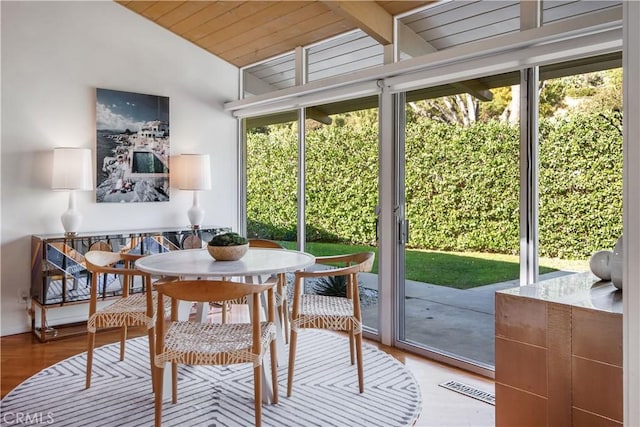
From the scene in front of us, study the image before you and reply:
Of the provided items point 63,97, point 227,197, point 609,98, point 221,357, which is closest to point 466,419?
point 221,357

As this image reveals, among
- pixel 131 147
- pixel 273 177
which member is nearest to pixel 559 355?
pixel 273 177

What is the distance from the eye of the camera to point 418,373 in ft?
10.6

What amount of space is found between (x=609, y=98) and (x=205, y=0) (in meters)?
3.22

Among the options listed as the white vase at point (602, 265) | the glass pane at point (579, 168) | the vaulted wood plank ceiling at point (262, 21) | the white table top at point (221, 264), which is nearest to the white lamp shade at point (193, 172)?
the vaulted wood plank ceiling at point (262, 21)

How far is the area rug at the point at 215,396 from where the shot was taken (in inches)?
102

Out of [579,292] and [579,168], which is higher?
[579,168]

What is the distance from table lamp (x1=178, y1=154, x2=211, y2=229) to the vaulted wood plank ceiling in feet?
3.85

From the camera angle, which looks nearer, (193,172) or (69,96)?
(69,96)

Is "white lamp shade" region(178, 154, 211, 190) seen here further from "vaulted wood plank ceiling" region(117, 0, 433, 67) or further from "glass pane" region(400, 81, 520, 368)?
"glass pane" region(400, 81, 520, 368)

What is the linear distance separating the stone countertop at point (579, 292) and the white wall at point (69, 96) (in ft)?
12.2

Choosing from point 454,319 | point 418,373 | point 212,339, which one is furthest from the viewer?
point 454,319

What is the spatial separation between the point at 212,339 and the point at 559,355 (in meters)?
1.60

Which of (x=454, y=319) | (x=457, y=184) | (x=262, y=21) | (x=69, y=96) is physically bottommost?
(x=454, y=319)

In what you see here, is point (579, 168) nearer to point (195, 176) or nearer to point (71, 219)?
point (195, 176)
